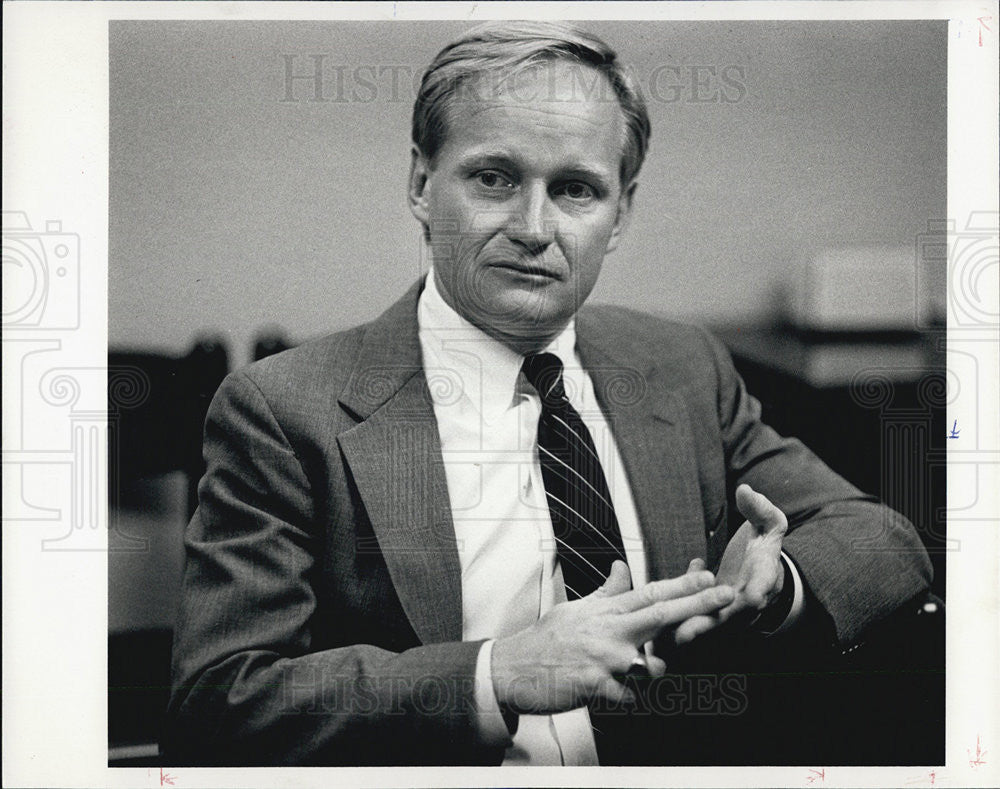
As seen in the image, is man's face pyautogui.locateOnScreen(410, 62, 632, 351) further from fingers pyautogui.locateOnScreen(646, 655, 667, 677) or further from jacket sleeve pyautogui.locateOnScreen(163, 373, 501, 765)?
fingers pyautogui.locateOnScreen(646, 655, 667, 677)

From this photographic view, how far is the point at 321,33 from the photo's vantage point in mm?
2664

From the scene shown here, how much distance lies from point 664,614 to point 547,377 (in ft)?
2.19

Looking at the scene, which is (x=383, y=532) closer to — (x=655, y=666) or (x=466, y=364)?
(x=466, y=364)

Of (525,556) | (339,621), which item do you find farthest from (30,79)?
(525,556)

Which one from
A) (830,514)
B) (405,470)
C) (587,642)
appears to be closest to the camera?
(587,642)

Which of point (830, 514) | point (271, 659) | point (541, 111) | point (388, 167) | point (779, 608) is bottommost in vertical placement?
point (271, 659)

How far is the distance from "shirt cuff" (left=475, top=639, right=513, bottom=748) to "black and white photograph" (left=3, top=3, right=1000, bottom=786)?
0.01m

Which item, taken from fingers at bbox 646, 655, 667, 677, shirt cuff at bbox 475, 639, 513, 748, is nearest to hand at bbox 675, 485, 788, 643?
fingers at bbox 646, 655, 667, 677

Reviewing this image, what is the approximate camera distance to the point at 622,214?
262 cm

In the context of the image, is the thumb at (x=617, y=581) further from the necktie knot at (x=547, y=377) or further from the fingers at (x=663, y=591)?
the necktie knot at (x=547, y=377)

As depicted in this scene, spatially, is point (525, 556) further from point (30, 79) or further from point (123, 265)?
point (30, 79)

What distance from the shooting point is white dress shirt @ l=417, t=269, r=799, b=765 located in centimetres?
253

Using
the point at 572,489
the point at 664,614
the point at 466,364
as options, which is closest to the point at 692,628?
the point at 664,614

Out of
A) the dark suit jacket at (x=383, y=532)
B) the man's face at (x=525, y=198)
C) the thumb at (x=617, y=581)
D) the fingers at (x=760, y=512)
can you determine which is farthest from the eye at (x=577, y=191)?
the thumb at (x=617, y=581)
